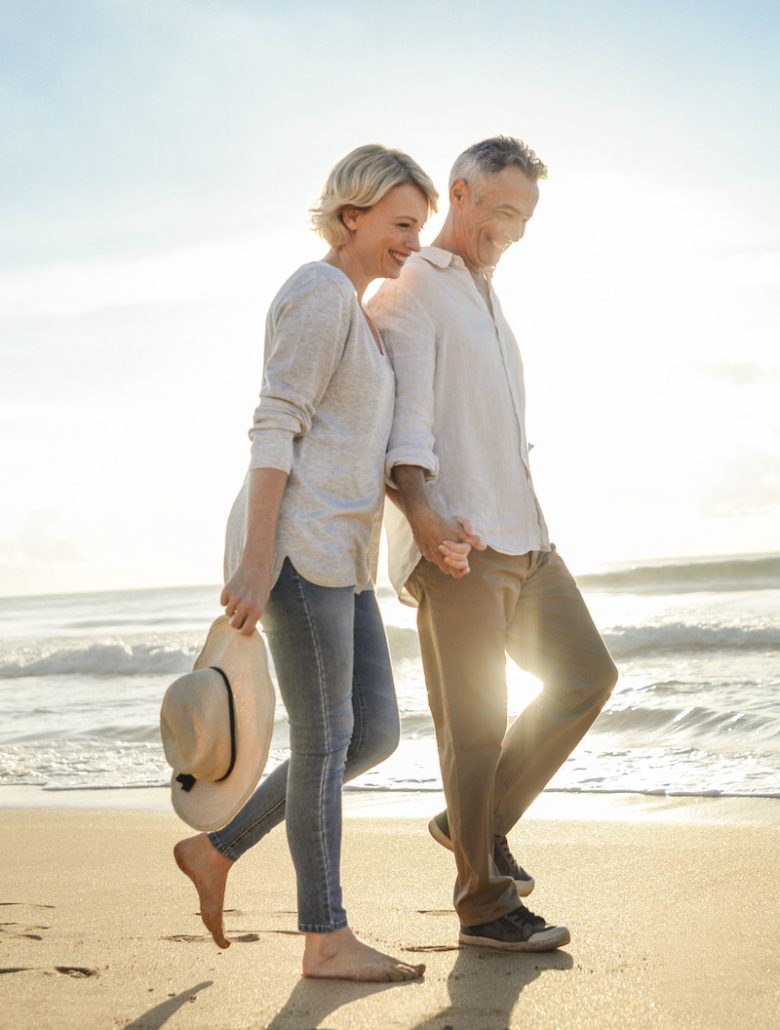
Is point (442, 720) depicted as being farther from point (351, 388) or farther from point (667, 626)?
point (667, 626)

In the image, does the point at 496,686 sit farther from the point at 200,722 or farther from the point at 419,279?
the point at 419,279

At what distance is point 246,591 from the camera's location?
231 cm

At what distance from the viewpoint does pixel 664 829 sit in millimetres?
4066

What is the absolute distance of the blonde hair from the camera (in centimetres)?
252

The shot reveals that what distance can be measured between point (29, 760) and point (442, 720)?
458cm

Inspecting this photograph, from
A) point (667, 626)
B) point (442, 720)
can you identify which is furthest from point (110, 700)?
point (442, 720)

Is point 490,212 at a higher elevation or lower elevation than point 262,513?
higher

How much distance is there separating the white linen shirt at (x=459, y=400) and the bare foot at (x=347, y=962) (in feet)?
2.81

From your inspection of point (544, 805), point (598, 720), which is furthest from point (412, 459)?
point (598, 720)

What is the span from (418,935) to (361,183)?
176cm

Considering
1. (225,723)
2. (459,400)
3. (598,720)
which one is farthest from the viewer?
(598,720)

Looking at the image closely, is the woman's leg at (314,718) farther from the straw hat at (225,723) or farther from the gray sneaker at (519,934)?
the gray sneaker at (519,934)

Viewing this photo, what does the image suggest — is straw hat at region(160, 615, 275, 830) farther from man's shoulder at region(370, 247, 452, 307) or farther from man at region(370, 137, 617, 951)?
man's shoulder at region(370, 247, 452, 307)

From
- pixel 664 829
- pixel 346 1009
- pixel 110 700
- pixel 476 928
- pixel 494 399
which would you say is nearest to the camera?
pixel 346 1009
